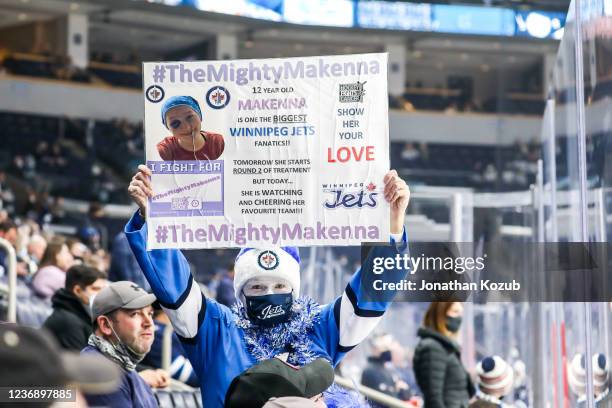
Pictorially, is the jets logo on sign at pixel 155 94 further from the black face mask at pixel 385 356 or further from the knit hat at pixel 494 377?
the black face mask at pixel 385 356

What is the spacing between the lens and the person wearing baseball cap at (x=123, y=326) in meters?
3.21

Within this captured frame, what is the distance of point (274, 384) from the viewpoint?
2.20 meters

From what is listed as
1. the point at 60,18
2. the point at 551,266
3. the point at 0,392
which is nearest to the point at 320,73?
the point at 551,266

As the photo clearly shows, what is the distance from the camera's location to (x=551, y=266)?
3.07 m

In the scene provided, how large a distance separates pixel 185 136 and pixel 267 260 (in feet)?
1.24

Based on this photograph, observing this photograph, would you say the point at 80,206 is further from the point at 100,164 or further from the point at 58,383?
the point at 58,383

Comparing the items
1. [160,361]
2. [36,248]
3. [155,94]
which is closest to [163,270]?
[155,94]

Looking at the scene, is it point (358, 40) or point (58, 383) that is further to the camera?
point (358, 40)

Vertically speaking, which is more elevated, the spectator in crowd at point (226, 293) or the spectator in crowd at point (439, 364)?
the spectator in crowd at point (226, 293)

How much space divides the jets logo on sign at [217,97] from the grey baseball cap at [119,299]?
2.17ft

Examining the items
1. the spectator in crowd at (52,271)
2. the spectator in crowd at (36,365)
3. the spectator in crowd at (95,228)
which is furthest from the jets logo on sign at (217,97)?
the spectator in crowd at (95,228)

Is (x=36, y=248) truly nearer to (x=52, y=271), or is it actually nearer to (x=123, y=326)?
(x=52, y=271)

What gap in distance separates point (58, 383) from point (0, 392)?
17 centimetres

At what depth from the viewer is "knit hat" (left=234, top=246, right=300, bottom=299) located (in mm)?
2951
